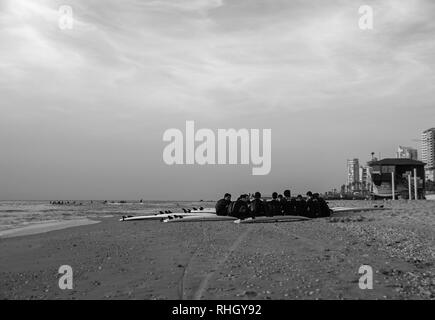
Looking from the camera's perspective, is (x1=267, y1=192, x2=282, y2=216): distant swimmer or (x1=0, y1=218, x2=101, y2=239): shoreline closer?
(x1=0, y1=218, x2=101, y2=239): shoreline

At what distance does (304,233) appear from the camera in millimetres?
13781

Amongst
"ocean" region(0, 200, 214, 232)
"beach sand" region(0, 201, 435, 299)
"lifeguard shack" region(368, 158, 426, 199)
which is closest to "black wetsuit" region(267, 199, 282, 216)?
"beach sand" region(0, 201, 435, 299)

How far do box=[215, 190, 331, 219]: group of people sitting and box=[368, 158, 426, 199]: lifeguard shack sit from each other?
4001 cm

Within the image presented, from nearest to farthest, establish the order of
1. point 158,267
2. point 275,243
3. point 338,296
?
point 338,296 → point 158,267 → point 275,243

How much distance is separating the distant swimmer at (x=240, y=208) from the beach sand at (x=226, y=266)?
7.01 m

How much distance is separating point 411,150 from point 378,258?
558ft

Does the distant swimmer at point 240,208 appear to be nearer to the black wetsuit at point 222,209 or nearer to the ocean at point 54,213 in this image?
the black wetsuit at point 222,209

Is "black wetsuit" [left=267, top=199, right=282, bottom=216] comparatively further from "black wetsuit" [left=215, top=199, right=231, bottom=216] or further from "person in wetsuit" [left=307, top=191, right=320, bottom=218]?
"black wetsuit" [left=215, top=199, right=231, bottom=216]

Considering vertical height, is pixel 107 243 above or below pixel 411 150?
below

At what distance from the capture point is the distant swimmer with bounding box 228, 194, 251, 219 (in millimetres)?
20219

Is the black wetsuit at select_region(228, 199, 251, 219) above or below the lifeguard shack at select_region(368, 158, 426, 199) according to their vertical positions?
below

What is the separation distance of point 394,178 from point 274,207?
45357 millimetres
